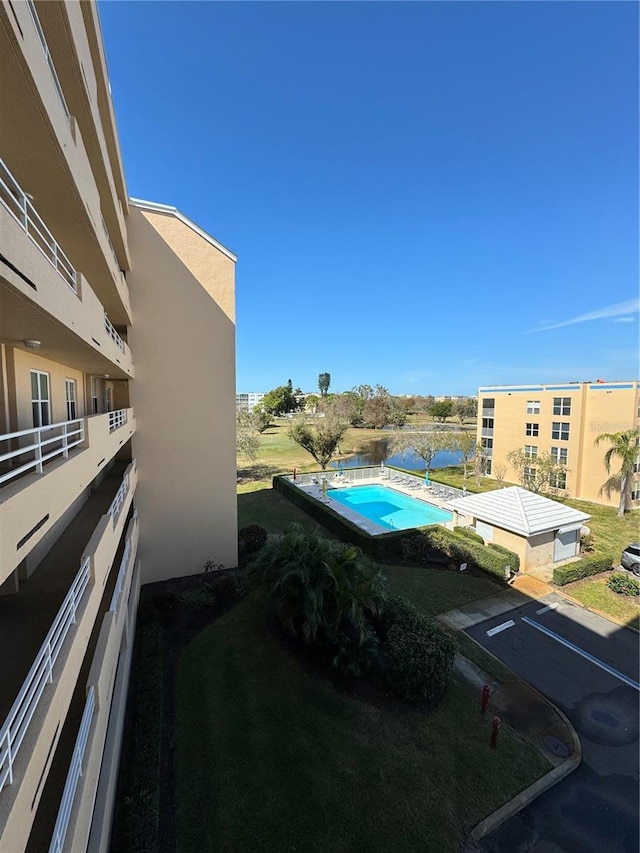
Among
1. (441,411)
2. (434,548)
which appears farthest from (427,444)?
(441,411)

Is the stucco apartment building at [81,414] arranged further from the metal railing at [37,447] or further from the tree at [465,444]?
the tree at [465,444]

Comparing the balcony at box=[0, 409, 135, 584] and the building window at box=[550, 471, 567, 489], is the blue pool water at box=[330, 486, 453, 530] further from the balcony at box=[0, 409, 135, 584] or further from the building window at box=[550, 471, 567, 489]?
the balcony at box=[0, 409, 135, 584]

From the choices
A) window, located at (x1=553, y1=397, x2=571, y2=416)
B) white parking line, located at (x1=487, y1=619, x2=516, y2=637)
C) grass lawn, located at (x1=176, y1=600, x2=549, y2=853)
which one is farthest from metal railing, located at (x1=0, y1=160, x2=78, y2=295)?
window, located at (x1=553, y1=397, x2=571, y2=416)

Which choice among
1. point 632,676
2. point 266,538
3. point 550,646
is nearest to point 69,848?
point 550,646

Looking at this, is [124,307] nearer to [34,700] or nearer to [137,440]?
[137,440]

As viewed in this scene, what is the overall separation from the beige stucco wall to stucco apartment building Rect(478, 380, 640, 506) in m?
25.7

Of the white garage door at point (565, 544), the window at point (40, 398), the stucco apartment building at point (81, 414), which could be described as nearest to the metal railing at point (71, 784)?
the stucco apartment building at point (81, 414)

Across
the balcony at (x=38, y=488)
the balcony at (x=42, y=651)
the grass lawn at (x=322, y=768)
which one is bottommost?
the grass lawn at (x=322, y=768)

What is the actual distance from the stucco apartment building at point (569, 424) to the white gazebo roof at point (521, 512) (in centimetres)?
1303

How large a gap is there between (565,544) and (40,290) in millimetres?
20300

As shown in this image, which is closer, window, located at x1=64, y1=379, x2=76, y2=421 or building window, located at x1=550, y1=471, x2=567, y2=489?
window, located at x1=64, y1=379, x2=76, y2=421

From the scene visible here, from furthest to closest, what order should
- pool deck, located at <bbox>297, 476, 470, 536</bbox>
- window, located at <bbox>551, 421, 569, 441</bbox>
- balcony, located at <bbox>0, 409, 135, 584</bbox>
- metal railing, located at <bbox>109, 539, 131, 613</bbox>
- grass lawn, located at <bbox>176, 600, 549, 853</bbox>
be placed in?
window, located at <bbox>551, 421, 569, 441</bbox> → pool deck, located at <bbox>297, 476, 470, 536</bbox> → metal railing, located at <bbox>109, 539, 131, 613</bbox> → grass lawn, located at <bbox>176, 600, 549, 853</bbox> → balcony, located at <bbox>0, 409, 135, 584</bbox>

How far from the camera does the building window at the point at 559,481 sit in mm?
27797

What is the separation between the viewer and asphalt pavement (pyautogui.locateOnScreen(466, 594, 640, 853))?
6.37 m
